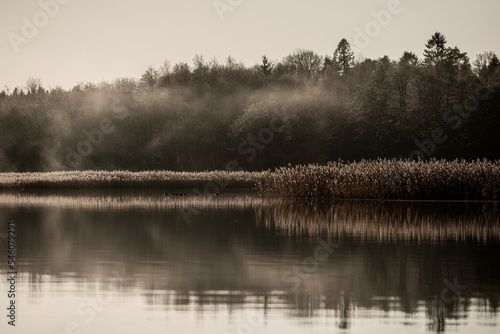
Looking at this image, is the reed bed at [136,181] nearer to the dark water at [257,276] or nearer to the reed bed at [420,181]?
the reed bed at [420,181]

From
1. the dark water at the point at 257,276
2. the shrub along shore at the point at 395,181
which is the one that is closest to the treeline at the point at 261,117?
the shrub along shore at the point at 395,181

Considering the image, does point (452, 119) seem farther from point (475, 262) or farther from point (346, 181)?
point (475, 262)

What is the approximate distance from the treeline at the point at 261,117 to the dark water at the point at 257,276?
51.7 meters

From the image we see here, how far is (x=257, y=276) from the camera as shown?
13.7 metres

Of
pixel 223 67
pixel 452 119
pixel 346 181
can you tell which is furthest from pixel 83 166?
pixel 346 181

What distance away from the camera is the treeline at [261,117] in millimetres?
76688

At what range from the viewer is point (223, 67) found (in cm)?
9650

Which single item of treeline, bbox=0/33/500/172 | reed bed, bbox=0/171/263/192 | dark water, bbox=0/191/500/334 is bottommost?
dark water, bbox=0/191/500/334

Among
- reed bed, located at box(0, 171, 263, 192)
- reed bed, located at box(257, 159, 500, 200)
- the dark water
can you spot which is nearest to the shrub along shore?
reed bed, located at box(257, 159, 500, 200)

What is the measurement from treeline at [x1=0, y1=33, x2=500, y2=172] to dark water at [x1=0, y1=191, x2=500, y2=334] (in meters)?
51.7

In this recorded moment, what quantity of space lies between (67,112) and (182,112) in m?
15.4

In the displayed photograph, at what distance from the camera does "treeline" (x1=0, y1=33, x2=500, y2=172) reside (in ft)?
252

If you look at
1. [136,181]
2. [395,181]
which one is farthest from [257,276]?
[136,181]

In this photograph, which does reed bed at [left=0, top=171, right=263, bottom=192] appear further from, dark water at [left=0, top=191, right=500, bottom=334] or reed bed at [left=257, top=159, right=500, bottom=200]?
dark water at [left=0, top=191, right=500, bottom=334]
